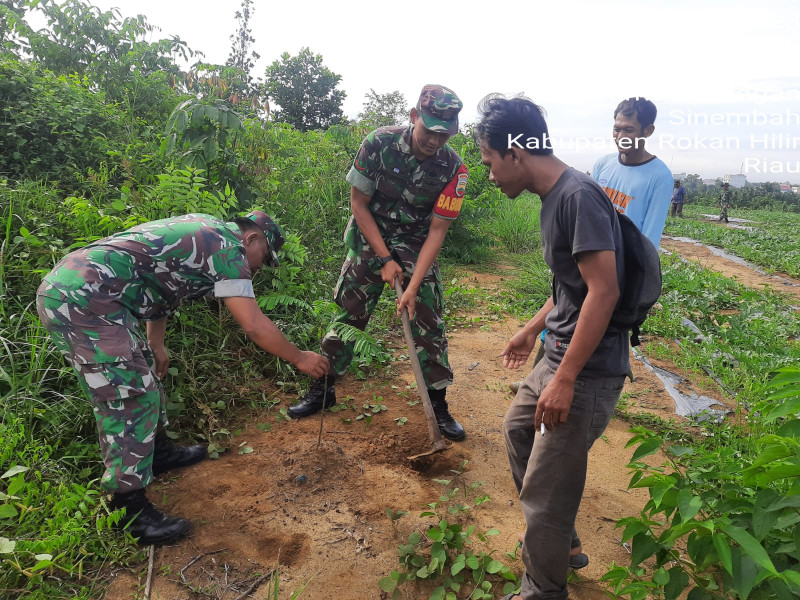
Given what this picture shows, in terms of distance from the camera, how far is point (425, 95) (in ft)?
8.58

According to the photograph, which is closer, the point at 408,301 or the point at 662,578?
the point at 662,578

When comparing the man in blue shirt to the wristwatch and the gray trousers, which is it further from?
the gray trousers

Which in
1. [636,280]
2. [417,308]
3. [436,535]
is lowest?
[436,535]

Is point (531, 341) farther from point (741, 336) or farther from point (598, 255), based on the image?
point (741, 336)

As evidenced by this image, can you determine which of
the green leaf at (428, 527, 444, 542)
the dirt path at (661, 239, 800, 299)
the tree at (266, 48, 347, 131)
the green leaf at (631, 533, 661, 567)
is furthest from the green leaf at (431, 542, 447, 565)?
the tree at (266, 48, 347, 131)

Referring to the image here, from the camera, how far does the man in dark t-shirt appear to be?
1457mm

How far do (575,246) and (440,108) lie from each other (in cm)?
150

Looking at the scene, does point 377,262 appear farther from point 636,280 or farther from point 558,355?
point 636,280

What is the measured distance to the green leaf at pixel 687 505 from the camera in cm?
128

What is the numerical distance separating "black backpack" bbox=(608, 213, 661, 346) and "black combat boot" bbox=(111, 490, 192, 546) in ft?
6.53

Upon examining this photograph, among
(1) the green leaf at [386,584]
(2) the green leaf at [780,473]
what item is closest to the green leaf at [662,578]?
(2) the green leaf at [780,473]

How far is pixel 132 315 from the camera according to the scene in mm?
2174

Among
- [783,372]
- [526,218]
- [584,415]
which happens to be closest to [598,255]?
[584,415]

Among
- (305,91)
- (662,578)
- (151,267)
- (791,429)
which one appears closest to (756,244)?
(791,429)
